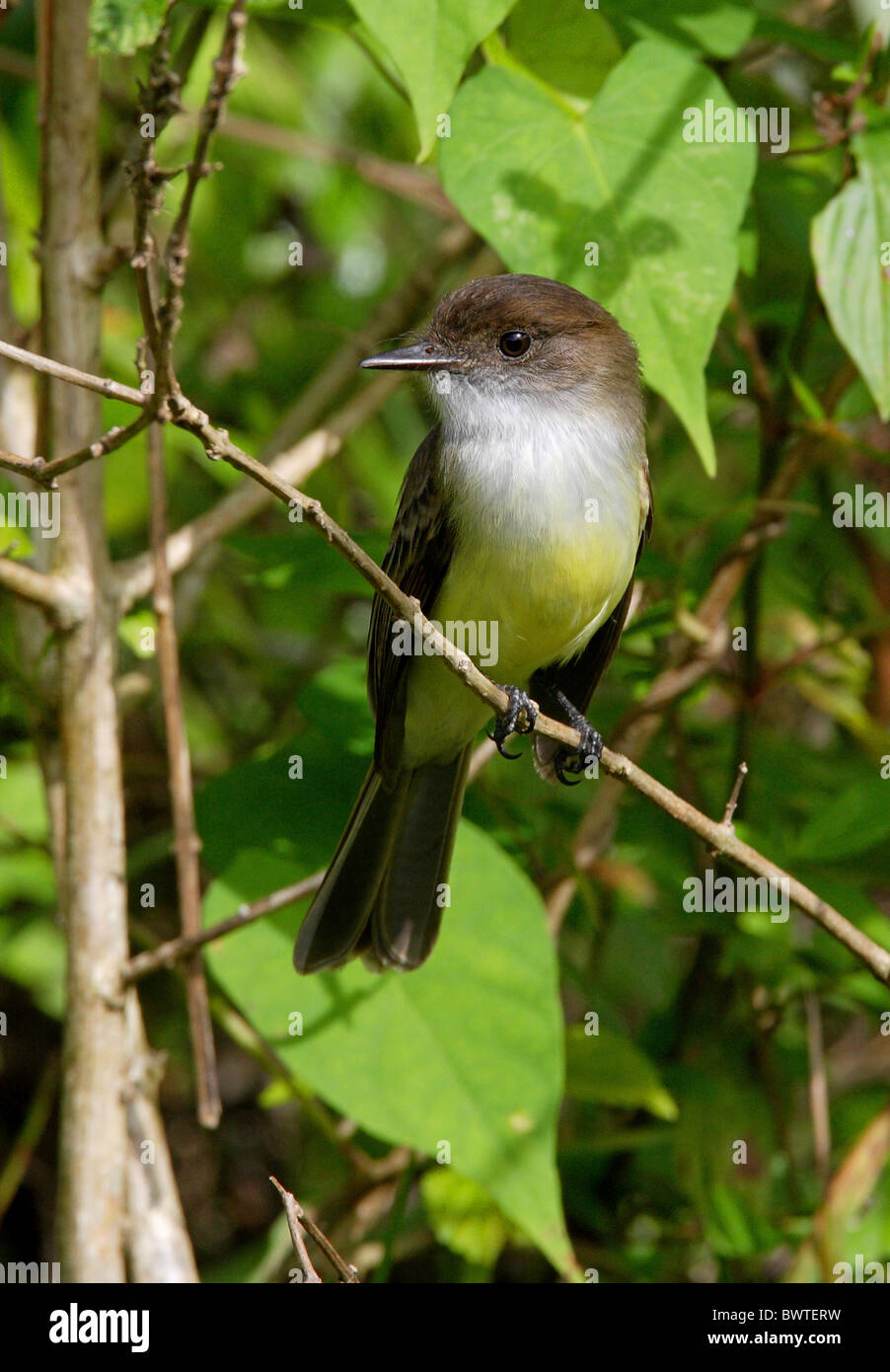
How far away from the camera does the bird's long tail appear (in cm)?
291

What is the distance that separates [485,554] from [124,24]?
54.8 inches

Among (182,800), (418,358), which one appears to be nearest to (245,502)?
(418,358)

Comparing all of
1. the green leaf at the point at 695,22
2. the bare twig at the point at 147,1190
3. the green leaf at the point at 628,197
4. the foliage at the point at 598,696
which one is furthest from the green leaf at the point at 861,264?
the bare twig at the point at 147,1190

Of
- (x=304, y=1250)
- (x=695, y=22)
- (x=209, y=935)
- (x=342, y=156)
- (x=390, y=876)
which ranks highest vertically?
(x=342, y=156)

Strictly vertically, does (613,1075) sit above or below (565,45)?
below

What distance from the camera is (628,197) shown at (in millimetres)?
2688

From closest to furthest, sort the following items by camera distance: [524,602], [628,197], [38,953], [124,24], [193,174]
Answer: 1. [193,174]
2. [124,24]
3. [628,197]
4. [524,602]
5. [38,953]

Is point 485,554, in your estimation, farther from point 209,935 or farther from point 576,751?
point 209,935

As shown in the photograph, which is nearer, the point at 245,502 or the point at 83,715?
the point at 83,715

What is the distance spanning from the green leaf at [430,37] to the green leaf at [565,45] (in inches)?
30.0

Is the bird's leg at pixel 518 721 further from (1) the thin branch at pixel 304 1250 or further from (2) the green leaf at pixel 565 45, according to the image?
(2) the green leaf at pixel 565 45

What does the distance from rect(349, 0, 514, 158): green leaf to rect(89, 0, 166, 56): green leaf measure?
1.97 ft

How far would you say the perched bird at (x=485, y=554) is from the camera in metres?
3.01

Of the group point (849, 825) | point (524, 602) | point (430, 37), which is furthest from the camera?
point (849, 825)
